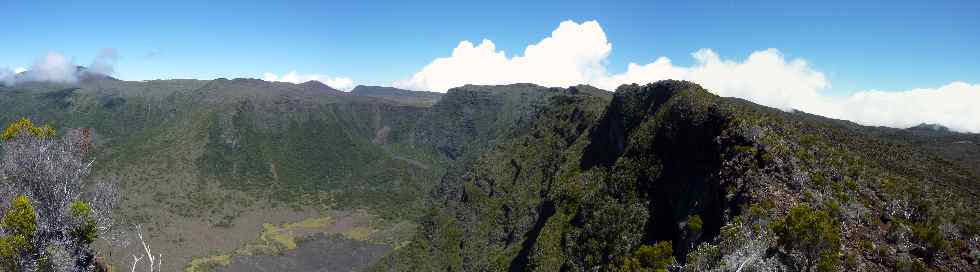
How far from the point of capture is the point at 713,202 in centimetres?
3434

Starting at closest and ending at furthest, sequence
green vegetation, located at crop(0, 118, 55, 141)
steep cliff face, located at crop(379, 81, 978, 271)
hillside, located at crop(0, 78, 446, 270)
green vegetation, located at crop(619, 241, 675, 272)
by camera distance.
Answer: green vegetation, located at crop(0, 118, 55, 141) < steep cliff face, located at crop(379, 81, 978, 271) < green vegetation, located at crop(619, 241, 675, 272) < hillside, located at crop(0, 78, 446, 270)

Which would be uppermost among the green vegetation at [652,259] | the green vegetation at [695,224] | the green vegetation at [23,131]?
the green vegetation at [23,131]

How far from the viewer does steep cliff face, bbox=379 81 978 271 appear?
985 inches

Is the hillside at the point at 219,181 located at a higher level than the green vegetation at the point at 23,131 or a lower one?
lower

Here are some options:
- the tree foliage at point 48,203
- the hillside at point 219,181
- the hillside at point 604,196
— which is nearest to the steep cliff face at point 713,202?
the hillside at point 604,196

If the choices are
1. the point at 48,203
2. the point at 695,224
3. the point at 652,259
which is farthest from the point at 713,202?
the point at 48,203

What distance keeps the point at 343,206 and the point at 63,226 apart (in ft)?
467

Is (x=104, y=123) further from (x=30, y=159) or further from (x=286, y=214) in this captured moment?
(x=30, y=159)

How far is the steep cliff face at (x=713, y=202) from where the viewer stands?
82.1ft

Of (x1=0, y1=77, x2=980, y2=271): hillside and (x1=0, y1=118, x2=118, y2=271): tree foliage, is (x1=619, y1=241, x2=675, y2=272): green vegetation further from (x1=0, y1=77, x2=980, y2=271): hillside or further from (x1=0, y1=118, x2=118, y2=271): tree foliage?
(x1=0, y1=118, x2=118, y2=271): tree foliage

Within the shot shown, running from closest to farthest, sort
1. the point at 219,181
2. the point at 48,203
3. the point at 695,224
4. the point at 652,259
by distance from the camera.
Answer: the point at 48,203 < the point at 652,259 < the point at 695,224 < the point at 219,181

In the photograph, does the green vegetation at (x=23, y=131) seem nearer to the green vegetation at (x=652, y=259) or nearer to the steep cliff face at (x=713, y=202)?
the green vegetation at (x=652, y=259)

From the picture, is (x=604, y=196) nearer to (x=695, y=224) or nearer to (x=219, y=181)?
(x=695, y=224)

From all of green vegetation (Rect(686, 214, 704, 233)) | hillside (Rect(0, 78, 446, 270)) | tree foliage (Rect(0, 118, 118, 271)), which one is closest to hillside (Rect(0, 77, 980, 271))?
green vegetation (Rect(686, 214, 704, 233))
